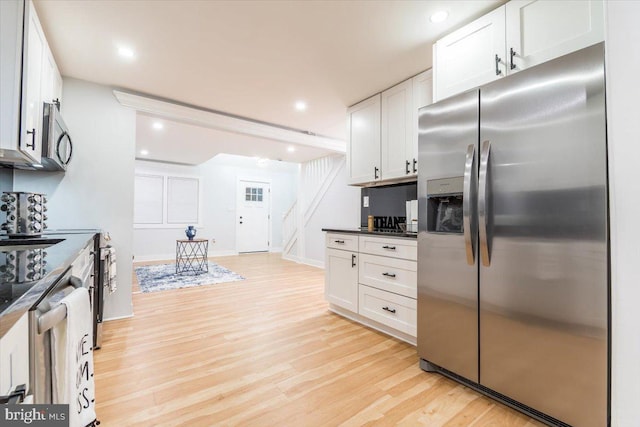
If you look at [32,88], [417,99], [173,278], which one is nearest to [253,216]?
[173,278]

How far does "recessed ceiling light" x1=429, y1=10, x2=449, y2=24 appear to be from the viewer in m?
1.90

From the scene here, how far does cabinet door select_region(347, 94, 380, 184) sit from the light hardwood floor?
158 cm

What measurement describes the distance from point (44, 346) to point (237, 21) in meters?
2.10

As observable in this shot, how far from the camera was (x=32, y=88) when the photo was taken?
1823mm

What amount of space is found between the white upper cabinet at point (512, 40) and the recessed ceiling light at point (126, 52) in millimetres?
2416

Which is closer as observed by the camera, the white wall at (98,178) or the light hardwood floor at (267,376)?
the light hardwood floor at (267,376)

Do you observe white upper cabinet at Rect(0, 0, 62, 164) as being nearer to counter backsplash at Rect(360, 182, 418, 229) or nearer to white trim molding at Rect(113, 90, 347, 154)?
white trim molding at Rect(113, 90, 347, 154)

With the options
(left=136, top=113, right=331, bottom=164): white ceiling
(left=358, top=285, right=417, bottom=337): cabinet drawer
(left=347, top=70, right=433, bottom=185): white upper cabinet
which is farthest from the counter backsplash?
(left=136, top=113, right=331, bottom=164): white ceiling

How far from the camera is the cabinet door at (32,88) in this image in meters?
1.70

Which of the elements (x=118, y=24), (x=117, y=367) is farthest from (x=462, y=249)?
(x=118, y=24)

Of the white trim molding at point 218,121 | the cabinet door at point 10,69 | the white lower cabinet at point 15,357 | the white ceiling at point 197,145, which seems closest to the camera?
the white lower cabinet at point 15,357

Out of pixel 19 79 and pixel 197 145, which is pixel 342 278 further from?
pixel 197 145

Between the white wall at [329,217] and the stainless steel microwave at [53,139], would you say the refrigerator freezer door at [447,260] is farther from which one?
the white wall at [329,217]

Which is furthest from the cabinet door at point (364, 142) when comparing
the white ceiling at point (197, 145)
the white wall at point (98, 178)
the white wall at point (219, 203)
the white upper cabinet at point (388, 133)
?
the white wall at point (219, 203)
